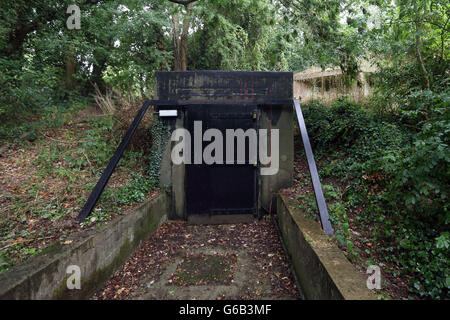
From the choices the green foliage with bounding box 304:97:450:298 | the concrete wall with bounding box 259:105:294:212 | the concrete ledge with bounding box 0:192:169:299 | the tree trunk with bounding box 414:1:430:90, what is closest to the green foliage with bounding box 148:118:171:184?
the concrete ledge with bounding box 0:192:169:299

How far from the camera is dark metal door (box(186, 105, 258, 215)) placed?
487cm

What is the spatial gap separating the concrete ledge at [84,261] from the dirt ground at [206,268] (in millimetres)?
189

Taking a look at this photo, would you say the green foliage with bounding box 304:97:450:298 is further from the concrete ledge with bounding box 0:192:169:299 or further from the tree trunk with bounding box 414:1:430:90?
the concrete ledge with bounding box 0:192:169:299

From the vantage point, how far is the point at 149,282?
3039 mm

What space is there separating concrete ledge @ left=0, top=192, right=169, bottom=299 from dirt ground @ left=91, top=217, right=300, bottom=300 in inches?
7.4

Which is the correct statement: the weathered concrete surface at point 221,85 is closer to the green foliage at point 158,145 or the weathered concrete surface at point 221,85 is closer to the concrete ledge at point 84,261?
the green foliage at point 158,145

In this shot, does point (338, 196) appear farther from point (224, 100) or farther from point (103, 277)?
point (103, 277)

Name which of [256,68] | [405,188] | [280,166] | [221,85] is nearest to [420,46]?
[405,188]

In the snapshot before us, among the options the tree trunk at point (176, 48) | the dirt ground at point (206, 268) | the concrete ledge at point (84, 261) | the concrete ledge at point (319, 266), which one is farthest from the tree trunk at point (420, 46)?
the tree trunk at point (176, 48)

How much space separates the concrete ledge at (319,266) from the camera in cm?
183

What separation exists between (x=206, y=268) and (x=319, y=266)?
5.51 feet

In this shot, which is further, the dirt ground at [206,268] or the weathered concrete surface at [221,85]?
the weathered concrete surface at [221,85]

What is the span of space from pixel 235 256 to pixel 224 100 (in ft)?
9.68
